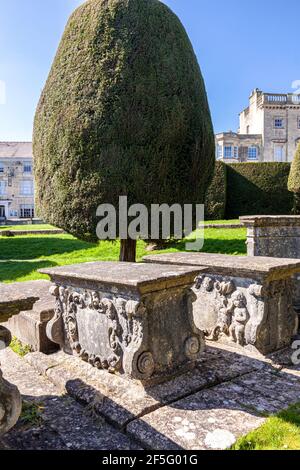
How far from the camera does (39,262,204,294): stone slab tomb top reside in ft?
9.33

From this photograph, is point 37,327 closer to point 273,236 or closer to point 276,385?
point 276,385

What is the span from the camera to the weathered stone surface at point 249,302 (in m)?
3.68

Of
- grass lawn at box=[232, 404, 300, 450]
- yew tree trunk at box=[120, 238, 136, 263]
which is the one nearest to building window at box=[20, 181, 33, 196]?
yew tree trunk at box=[120, 238, 136, 263]

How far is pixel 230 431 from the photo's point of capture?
2426mm

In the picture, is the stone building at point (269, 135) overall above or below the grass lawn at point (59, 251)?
above

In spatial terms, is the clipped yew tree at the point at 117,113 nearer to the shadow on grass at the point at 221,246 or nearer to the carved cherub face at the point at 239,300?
the carved cherub face at the point at 239,300

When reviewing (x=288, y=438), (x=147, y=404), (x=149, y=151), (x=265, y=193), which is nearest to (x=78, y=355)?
(x=147, y=404)

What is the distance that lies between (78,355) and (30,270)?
549cm

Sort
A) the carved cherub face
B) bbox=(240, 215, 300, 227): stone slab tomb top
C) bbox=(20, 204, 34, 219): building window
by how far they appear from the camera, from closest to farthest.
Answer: the carved cherub face → bbox=(240, 215, 300, 227): stone slab tomb top → bbox=(20, 204, 34, 219): building window

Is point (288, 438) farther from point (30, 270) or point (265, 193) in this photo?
point (265, 193)

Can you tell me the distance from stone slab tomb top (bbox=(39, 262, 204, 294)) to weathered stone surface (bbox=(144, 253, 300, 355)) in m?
0.57

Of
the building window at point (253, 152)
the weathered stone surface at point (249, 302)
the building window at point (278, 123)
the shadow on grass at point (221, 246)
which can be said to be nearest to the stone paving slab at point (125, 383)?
the weathered stone surface at point (249, 302)

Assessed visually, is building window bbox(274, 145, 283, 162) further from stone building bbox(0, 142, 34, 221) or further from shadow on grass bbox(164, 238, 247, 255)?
shadow on grass bbox(164, 238, 247, 255)

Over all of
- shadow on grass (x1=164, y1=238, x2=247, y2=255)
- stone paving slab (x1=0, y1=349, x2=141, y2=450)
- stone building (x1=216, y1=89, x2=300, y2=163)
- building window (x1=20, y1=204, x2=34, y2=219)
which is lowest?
stone paving slab (x1=0, y1=349, x2=141, y2=450)
